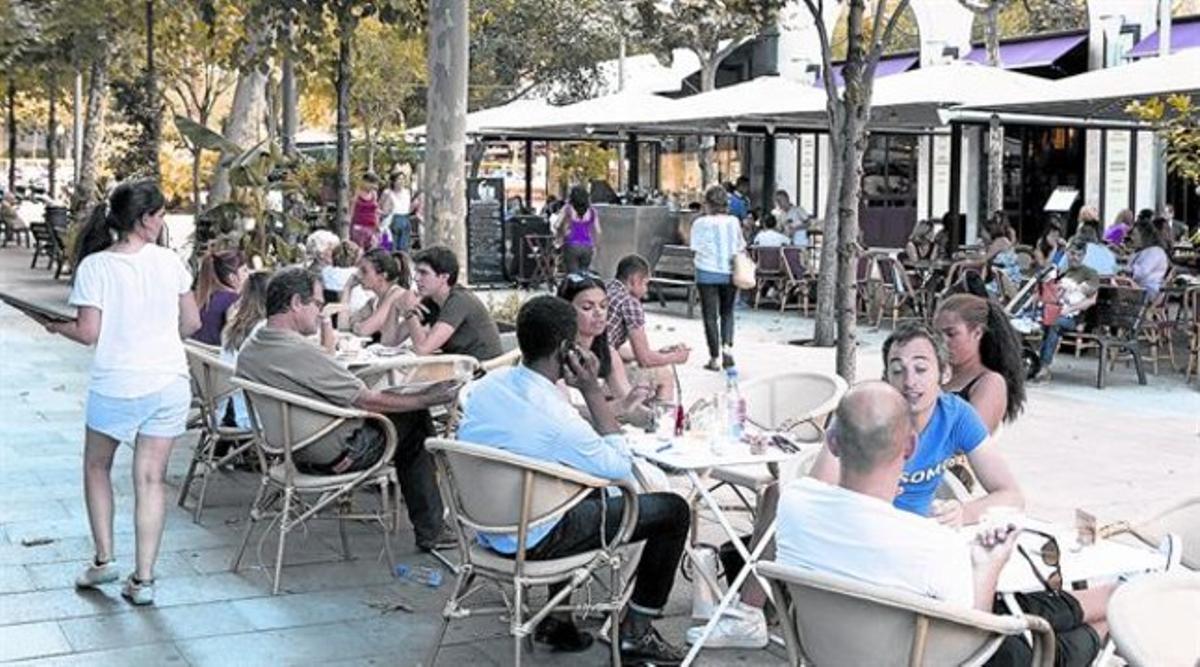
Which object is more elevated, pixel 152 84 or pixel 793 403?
pixel 152 84

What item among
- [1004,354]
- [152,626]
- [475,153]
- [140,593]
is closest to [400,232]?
[475,153]

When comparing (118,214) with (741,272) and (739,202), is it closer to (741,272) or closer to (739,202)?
(741,272)

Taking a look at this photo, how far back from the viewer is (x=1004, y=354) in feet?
17.7

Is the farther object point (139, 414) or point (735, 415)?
point (139, 414)

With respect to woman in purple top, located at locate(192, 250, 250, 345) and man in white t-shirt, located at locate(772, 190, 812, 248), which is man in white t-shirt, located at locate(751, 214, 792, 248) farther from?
woman in purple top, located at locate(192, 250, 250, 345)

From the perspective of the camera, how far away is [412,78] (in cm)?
3684

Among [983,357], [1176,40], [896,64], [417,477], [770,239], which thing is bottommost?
[417,477]

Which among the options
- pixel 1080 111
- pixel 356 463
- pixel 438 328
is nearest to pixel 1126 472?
pixel 438 328

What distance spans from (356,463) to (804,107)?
11967 millimetres

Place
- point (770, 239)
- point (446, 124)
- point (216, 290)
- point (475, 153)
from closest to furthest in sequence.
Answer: point (216, 290), point (446, 124), point (770, 239), point (475, 153)

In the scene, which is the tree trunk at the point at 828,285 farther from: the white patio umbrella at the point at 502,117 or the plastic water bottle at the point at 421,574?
the white patio umbrella at the point at 502,117

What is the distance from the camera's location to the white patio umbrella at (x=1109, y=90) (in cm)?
1309

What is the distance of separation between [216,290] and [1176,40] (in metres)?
18.2

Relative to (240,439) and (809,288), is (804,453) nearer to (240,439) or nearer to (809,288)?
(240,439)
